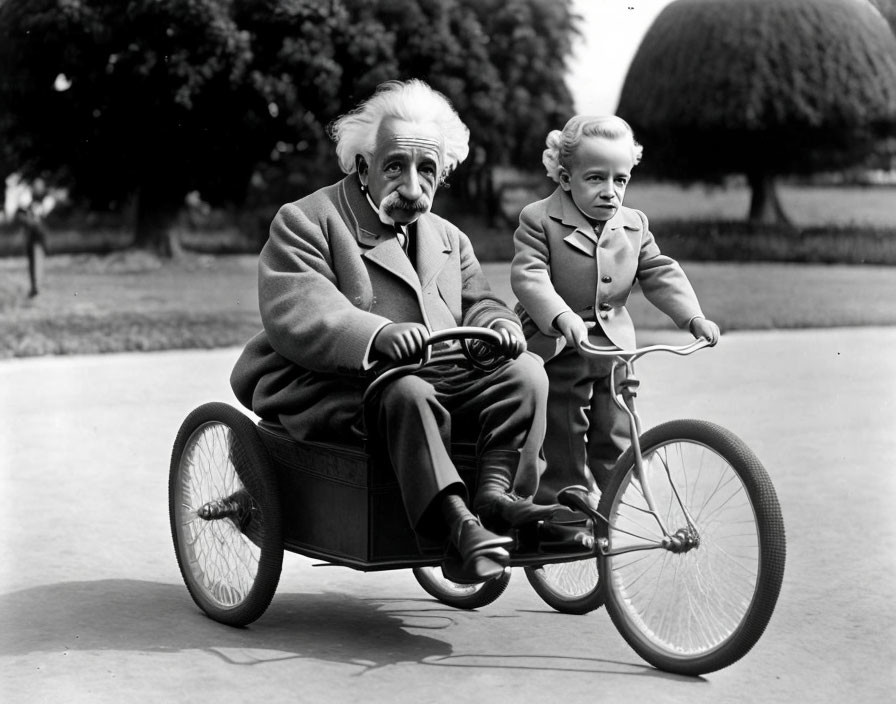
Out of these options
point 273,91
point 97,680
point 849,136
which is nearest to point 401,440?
point 97,680

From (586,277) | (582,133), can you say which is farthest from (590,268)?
(582,133)

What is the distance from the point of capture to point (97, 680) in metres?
4.16

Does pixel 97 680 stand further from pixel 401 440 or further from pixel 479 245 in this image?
pixel 479 245

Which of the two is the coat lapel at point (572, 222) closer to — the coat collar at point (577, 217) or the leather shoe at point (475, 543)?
the coat collar at point (577, 217)

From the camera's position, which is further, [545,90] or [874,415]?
[545,90]

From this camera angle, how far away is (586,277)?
469 cm

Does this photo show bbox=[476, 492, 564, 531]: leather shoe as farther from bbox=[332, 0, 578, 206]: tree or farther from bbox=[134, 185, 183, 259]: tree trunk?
bbox=[134, 185, 183, 259]: tree trunk

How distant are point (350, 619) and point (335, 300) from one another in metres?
1.14

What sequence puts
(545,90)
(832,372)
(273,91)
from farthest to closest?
(545,90) → (273,91) → (832,372)

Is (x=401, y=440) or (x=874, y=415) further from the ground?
(x=401, y=440)

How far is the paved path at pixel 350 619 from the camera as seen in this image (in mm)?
4109

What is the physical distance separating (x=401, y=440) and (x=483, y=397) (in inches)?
11.9

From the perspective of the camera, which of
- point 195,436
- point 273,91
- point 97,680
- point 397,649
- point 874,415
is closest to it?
point 97,680

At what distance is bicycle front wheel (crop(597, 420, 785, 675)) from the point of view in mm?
3914
